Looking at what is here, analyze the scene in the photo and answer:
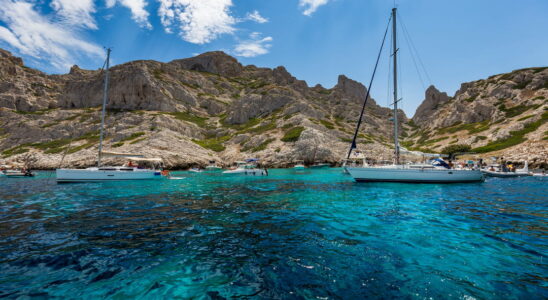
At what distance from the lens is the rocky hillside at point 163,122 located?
84.0 metres

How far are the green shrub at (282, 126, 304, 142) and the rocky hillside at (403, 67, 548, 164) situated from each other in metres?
63.7

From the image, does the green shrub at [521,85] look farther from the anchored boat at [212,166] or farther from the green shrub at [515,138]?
the anchored boat at [212,166]

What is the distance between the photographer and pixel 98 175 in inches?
1410

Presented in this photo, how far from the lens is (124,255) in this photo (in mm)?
7488

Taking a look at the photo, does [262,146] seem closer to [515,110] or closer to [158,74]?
[158,74]

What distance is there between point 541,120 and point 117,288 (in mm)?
132667

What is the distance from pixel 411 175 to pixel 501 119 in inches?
4790

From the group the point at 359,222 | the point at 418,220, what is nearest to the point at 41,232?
the point at 359,222

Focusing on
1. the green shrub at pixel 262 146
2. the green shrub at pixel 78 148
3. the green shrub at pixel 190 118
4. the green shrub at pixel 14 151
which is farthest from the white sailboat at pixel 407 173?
the green shrub at pixel 14 151

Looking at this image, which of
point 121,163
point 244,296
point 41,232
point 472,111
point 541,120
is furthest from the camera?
point 472,111

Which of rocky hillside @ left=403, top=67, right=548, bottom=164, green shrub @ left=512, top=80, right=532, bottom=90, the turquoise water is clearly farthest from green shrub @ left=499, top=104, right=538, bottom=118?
the turquoise water

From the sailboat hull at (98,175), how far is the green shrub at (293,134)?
58486 millimetres

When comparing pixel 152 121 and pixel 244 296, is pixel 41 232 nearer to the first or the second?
pixel 244 296

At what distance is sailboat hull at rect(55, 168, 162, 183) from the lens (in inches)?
1329
